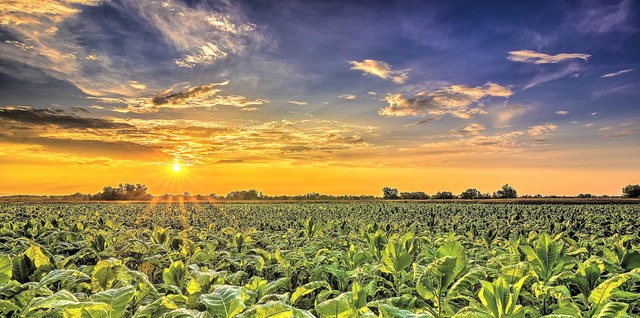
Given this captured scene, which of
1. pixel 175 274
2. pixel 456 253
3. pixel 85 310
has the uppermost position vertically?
pixel 456 253

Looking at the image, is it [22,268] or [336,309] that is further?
[22,268]

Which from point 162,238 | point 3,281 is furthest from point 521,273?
point 162,238

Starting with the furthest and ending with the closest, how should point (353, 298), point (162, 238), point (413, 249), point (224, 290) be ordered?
point (162, 238) < point (413, 249) < point (353, 298) < point (224, 290)

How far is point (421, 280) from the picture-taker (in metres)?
3.25

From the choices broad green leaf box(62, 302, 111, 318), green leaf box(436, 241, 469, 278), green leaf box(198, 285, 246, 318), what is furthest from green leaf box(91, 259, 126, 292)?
green leaf box(436, 241, 469, 278)

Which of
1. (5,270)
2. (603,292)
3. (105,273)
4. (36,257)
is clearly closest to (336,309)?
(603,292)

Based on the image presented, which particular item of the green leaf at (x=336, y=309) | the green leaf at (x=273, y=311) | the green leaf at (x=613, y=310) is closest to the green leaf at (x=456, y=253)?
the green leaf at (x=613, y=310)

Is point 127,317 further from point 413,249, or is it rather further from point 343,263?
point 413,249

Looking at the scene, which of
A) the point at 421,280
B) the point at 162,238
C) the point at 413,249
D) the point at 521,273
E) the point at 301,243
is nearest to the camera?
the point at 421,280

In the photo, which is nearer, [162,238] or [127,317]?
[127,317]

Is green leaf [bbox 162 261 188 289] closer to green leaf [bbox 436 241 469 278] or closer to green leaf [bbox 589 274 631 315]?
green leaf [bbox 436 241 469 278]

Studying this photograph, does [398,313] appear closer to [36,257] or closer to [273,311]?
[273,311]

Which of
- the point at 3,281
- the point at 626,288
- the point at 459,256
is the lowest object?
the point at 626,288

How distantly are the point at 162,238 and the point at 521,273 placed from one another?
607 cm
